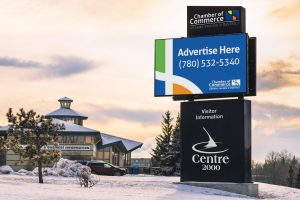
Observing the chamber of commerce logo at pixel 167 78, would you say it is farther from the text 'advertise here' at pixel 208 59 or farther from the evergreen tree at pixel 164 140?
the evergreen tree at pixel 164 140

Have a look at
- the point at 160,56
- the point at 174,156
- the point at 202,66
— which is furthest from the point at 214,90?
the point at 174,156

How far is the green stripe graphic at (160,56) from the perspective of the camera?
1634 inches

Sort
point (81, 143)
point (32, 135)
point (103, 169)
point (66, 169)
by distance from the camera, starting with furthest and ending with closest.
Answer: point (81, 143), point (103, 169), point (66, 169), point (32, 135)

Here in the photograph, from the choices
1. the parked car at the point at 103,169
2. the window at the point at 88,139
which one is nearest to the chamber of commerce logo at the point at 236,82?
the parked car at the point at 103,169

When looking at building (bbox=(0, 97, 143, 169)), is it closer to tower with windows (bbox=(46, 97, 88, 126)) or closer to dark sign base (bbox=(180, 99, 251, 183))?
tower with windows (bbox=(46, 97, 88, 126))

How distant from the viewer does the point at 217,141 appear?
39.6m

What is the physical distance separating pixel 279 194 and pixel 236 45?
1006cm

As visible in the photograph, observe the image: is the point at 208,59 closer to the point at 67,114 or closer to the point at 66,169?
the point at 66,169

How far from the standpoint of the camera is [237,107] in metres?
39.2

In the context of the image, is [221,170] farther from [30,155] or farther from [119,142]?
[119,142]

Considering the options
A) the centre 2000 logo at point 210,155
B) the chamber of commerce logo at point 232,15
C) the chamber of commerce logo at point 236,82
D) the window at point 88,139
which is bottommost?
the centre 2000 logo at point 210,155

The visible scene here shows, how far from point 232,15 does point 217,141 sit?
7.99m

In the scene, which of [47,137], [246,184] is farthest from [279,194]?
[47,137]

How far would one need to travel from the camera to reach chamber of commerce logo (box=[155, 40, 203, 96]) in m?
40.7
